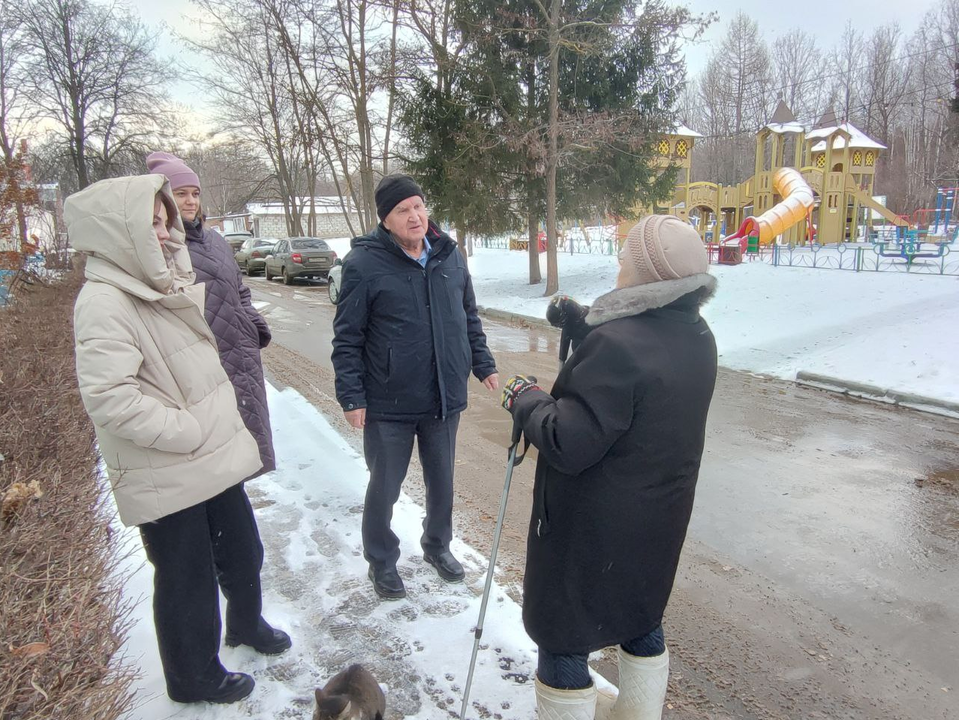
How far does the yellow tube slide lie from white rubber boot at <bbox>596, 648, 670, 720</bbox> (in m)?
20.2

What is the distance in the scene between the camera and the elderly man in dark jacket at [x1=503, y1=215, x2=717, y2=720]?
1668mm

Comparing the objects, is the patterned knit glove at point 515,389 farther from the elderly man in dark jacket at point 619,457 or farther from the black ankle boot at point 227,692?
the black ankle boot at point 227,692

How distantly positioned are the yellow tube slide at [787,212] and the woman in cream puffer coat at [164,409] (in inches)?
808

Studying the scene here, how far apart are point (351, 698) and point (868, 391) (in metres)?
7.21

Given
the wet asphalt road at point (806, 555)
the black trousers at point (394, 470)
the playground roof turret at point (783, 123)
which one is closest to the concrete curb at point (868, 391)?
the wet asphalt road at point (806, 555)

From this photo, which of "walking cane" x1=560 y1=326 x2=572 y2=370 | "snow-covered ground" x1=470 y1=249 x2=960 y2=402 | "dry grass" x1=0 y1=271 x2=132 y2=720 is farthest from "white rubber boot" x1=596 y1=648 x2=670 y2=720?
"snow-covered ground" x1=470 y1=249 x2=960 y2=402

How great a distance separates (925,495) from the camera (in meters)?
4.66

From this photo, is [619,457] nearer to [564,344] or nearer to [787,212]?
[564,344]

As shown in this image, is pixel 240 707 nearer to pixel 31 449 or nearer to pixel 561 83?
pixel 31 449

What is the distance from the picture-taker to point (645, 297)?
169cm

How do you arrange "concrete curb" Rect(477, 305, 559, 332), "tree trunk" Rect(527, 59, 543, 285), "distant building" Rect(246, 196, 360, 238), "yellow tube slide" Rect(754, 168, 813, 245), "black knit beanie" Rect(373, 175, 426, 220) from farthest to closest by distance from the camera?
"distant building" Rect(246, 196, 360, 238) → "yellow tube slide" Rect(754, 168, 813, 245) → "tree trunk" Rect(527, 59, 543, 285) → "concrete curb" Rect(477, 305, 559, 332) → "black knit beanie" Rect(373, 175, 426, 220)

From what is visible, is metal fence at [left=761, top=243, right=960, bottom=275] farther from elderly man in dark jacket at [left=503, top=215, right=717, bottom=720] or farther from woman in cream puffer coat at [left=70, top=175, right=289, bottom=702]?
woman in cream puffer coat at [left=70, top=175, right=289, bottom=702]

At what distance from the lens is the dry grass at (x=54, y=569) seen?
5.74ft

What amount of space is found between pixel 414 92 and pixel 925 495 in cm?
1423
